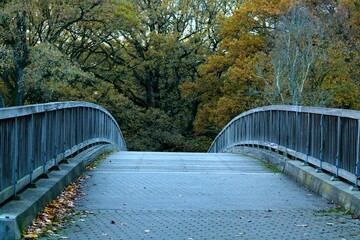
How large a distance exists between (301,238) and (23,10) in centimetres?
2140

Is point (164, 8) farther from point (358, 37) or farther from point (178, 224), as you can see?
point (178, 224)

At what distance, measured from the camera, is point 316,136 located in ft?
32.8

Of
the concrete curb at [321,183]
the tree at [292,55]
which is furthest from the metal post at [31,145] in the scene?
the tree at [292,55]

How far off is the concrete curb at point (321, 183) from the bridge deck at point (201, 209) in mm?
153

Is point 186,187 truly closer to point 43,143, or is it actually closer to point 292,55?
point 43,143

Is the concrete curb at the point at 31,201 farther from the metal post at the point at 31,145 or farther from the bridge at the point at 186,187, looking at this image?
the metal post at the point at 31,145

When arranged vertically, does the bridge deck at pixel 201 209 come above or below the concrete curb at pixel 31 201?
below

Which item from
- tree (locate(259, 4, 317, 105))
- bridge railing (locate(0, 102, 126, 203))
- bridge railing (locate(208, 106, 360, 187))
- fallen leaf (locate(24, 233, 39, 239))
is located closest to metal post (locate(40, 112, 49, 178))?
bridge railing (locate(0, 102, 126, 203))

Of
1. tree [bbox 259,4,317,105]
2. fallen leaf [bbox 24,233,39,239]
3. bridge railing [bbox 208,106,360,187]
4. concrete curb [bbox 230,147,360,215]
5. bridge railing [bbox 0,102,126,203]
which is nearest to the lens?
fallen leaf [bbox 24,233,39,239]

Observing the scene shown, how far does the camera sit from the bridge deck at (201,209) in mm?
6258

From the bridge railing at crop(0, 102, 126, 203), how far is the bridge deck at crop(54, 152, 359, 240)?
28.2 inches

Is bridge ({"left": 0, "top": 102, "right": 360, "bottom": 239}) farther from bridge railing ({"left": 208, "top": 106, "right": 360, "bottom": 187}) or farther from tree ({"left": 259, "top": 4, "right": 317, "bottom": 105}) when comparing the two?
tree ({"left": 259, "top": 4, "right": 317, "bottom": 105})

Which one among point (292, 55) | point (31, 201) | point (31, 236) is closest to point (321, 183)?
point (31, 201)

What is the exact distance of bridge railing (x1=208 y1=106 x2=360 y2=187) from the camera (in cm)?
795
